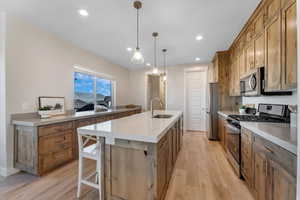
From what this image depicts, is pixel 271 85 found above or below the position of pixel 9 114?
above

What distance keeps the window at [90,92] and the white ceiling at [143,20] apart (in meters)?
0.92

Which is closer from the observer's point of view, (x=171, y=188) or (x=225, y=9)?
(x=171, y=188)

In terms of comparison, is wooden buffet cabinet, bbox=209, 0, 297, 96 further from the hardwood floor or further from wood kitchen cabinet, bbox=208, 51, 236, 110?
the hardwood floor

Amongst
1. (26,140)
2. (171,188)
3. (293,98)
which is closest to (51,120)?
(26,140)

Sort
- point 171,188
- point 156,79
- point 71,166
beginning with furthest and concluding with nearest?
point 156,79 → point 71,166 → point 171,188

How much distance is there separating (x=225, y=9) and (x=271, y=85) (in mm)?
1334

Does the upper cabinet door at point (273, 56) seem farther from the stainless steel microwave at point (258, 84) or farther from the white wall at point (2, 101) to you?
the white wall at point (2, 101)

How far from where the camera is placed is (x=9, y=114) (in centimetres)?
228

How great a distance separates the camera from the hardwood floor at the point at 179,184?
1811mm

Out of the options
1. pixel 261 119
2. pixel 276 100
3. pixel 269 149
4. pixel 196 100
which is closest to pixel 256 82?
pixel 276 100

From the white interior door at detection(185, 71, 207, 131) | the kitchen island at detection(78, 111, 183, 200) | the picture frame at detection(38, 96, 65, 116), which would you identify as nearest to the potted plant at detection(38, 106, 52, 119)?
the picture frame at detection(38, 96, 65, 116)

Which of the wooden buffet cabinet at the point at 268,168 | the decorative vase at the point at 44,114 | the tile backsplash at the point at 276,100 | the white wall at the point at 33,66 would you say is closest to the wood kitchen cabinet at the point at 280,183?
the wooden buffet cabinet at the point at 268,168

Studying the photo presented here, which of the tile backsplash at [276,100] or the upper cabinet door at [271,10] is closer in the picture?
the upper cabinet door at [271,10]

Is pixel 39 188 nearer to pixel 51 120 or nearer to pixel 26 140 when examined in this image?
pixel 26 140
